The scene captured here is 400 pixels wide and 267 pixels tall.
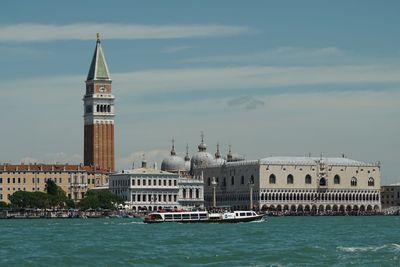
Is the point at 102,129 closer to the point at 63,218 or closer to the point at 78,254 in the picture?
the point at 63,218

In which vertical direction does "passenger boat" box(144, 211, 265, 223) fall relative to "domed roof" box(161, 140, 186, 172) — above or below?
below

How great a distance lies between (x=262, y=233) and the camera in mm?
80000

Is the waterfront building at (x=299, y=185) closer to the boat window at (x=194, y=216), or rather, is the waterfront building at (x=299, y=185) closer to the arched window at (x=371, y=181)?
the arched window at (x=371, y=181)

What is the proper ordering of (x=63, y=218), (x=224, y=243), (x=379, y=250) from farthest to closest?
(x=63, y=218) < (x=224, y=243) < (x=379, y=250)

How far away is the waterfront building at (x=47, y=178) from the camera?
161875 mm

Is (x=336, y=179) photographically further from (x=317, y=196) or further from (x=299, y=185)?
(x=299, y=185)

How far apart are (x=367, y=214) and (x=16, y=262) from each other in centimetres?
12112

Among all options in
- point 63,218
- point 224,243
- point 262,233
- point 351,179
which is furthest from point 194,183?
point 224,243

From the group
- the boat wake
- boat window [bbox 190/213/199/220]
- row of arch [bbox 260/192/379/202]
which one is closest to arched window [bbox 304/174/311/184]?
row of arch [bbox 260/192/379/202]

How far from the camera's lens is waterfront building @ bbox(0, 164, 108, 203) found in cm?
16188

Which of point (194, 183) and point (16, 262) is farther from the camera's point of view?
point (194, 183)

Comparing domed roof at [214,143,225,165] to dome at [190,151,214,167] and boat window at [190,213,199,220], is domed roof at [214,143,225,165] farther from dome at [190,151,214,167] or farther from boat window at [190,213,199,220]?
boat window at [190,213,199,220]

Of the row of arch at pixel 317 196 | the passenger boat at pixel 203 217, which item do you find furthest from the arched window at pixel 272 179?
the passenger boat at pixel 203 217

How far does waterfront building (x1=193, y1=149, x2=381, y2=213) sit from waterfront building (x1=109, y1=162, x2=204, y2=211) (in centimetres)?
517
